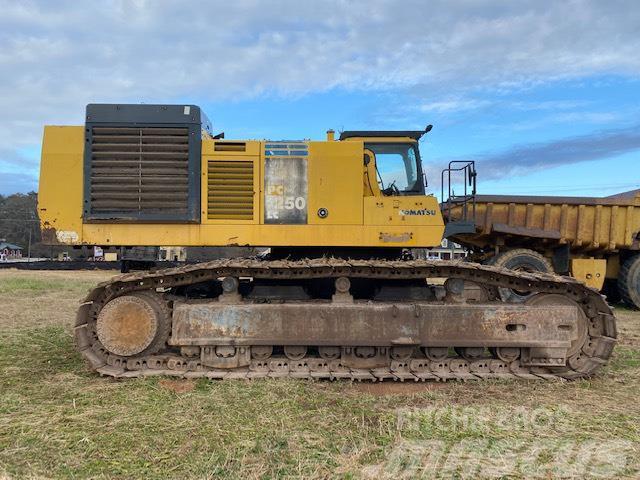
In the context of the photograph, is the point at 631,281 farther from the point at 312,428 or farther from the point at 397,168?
the point at 312,428

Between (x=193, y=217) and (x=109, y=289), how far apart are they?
1329 mm

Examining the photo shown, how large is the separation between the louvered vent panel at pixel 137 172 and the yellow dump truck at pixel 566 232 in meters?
8.72

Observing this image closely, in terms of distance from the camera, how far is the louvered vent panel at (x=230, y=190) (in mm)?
6410

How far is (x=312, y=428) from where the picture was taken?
4.33 m

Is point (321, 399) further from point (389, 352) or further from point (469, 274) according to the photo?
point (469, 274)

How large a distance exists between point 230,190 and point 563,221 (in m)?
10.3

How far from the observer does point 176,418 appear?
454 centimetres

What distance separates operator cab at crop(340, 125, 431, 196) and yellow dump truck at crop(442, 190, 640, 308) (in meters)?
6.74

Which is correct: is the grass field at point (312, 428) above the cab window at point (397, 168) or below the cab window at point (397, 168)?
below

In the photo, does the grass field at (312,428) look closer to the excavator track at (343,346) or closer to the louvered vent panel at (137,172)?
the excavator track at (343,346)

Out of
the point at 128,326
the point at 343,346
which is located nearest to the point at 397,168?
the point at 343,346

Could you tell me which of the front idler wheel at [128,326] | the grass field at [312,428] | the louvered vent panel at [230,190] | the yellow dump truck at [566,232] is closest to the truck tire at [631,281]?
the yellow dump truck at [566,232]

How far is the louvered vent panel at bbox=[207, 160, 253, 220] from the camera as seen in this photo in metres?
6.41

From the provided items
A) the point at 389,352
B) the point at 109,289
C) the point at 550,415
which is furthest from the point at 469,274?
the point at 109,289
